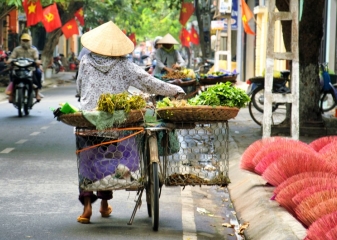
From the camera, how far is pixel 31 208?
25.2 feet

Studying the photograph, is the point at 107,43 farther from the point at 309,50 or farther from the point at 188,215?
the point at 309,50

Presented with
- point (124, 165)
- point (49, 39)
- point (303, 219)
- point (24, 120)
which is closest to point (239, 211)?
point (124, 165)

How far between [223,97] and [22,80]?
11232mm

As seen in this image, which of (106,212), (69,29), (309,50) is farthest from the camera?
(69,29)

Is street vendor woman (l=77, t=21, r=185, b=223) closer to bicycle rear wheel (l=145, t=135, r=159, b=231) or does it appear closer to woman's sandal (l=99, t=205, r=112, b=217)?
woman's sandal (l=99, t=205, r=112, b=217)

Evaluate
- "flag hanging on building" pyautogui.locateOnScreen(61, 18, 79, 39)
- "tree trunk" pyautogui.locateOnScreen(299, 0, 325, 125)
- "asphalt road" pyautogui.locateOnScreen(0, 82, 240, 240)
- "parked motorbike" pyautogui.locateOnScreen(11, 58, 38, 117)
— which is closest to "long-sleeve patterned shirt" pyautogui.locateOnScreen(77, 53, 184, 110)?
"asphalt road" pyautogui.locateOnScreen(0, 82, 240, 240)

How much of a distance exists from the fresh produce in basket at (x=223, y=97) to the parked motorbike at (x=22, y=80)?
1092cm

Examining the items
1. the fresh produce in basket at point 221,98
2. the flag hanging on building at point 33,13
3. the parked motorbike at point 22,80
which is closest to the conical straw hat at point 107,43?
the fresh produce in basket at point 221,98

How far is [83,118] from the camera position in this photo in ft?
20.7

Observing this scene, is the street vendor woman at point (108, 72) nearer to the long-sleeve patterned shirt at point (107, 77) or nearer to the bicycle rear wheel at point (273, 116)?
the long-sleeve patterned shirt at point (107, 77)

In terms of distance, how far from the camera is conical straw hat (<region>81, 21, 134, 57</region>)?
6961 millimetres

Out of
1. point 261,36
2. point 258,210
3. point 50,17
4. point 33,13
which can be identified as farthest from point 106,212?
point 261,36

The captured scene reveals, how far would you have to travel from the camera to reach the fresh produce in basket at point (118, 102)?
21.0 ft

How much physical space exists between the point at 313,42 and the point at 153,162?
795 cm
